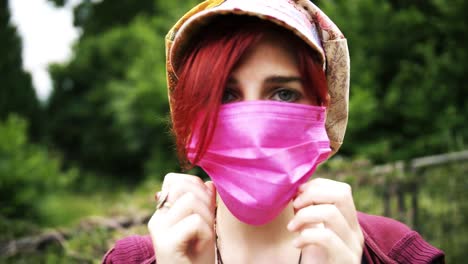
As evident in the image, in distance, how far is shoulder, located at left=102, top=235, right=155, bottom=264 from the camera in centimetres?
188

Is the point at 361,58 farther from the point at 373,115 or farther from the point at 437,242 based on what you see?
the point at 437,242

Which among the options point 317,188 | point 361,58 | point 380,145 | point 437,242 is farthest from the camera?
point 361,58

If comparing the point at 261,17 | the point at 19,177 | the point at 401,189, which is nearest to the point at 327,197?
the point at 261,17

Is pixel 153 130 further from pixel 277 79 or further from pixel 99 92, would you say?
pixel 277 79

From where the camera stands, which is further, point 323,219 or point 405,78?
point 405,78

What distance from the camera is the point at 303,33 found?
1601mm

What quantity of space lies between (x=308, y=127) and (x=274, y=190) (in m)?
0.27

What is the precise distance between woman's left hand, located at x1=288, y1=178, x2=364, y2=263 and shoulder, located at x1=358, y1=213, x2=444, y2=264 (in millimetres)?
295

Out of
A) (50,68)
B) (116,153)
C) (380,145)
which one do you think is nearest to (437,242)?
(380,145)

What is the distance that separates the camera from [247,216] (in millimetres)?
1618

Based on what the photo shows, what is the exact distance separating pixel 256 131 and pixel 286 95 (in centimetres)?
21

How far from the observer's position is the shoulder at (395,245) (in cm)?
181

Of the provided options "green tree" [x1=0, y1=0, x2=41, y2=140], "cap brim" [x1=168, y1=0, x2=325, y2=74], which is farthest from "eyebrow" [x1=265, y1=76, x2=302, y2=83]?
"green tree" [x1=0, y1=0, x2=41, y2=140]

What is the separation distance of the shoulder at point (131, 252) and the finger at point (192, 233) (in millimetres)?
370
